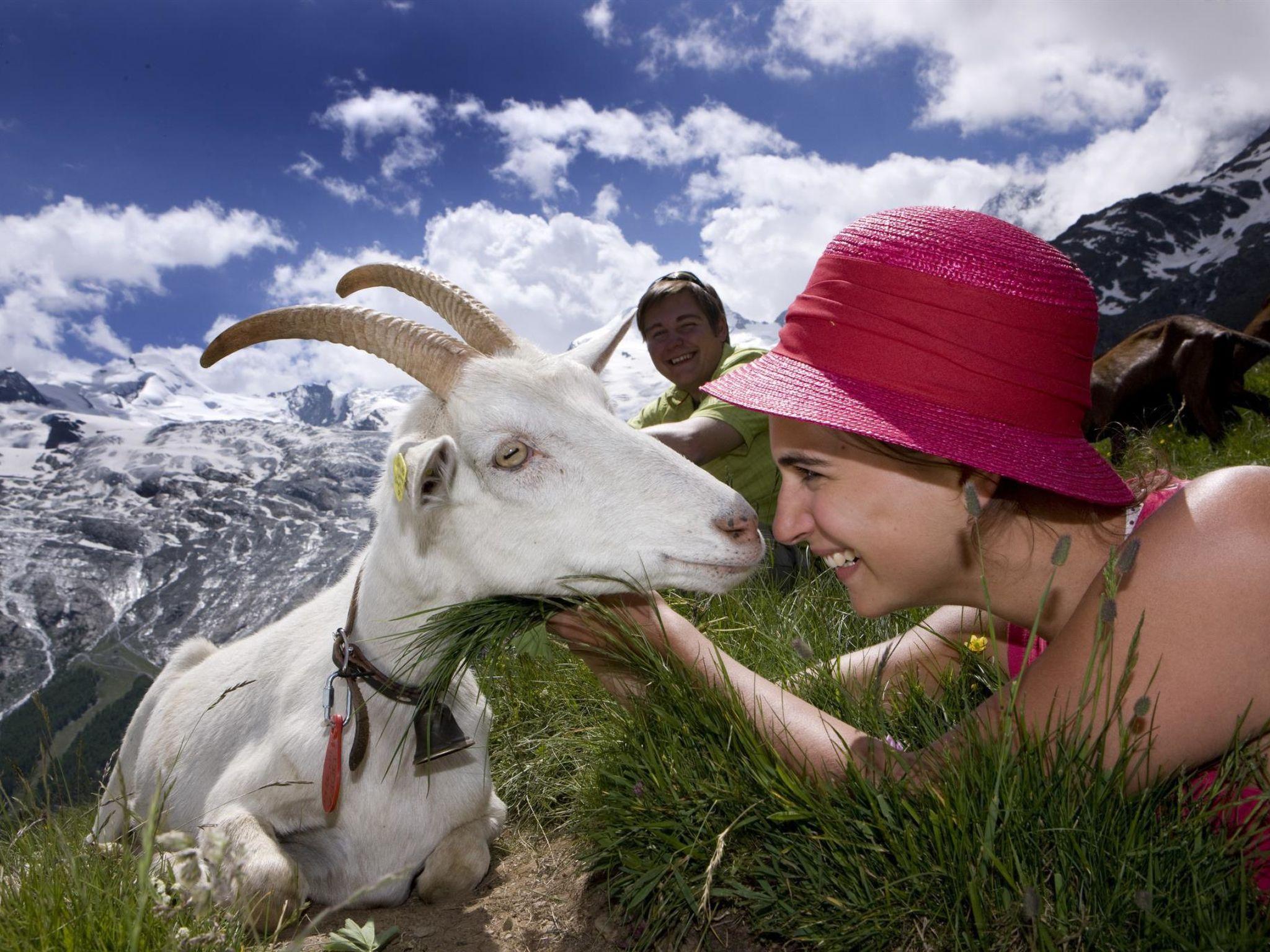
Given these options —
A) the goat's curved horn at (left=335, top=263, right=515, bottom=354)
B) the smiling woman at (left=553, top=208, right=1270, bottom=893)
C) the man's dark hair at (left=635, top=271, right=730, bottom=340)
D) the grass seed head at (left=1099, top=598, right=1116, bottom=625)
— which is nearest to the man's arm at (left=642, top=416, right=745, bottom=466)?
the man's dark hair at (left=635, top=271, right=730, bottom=340)

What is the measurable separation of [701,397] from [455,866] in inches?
180

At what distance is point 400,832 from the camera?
299 cm

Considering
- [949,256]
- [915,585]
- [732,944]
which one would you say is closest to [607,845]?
[732,944]

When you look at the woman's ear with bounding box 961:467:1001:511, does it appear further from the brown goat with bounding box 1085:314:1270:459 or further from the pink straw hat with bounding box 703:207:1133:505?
the brown goat with bounding box 1085:314:1270:459

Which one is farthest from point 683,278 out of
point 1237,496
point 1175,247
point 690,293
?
point 1175,247

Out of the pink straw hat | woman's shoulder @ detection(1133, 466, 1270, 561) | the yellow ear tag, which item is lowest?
woman's shoulder @ detection(1133, 466, 1270, 561)

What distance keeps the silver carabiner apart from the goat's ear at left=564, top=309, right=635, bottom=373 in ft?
4.92

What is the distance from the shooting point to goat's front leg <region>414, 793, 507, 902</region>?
2.90 metres

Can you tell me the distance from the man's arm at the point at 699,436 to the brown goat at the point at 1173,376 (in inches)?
241

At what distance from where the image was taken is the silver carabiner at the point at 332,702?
2855 millimetres

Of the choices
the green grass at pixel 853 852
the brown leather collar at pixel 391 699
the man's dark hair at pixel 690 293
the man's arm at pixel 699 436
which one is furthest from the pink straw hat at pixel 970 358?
the man's dark hair at pixel 690 293

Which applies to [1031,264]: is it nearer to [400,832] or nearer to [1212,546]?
[1212,546]

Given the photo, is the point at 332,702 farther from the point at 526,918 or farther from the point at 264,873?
the point at 526,918

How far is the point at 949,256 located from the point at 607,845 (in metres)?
1.70
